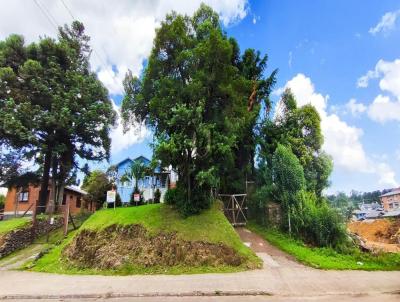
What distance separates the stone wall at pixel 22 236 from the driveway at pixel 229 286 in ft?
25.9

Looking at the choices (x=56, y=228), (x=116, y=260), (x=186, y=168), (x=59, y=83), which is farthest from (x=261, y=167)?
(x=59, y=83)

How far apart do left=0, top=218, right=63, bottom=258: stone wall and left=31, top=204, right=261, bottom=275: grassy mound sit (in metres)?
4.93

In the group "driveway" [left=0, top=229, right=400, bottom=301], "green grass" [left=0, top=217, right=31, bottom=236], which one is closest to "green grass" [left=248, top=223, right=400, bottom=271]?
"driveway" [left=0, top=229, right=400, bottom=301]

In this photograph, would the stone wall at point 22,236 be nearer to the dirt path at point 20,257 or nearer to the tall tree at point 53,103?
the dirt path at point 20,257

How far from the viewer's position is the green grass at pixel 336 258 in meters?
13.3

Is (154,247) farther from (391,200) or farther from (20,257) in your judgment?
(391,200)

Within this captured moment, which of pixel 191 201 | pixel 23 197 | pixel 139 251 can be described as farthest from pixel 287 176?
pixel 23 197

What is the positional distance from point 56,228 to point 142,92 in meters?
13.8

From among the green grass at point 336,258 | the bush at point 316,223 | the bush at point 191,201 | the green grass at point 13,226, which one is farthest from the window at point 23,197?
the bush at point 316,223

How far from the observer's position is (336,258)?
47.8 ft

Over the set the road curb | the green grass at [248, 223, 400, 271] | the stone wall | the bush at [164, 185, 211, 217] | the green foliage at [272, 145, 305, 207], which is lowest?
the road curb

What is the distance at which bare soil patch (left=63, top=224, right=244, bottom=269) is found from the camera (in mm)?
14320

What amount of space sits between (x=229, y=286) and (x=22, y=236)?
18269mm

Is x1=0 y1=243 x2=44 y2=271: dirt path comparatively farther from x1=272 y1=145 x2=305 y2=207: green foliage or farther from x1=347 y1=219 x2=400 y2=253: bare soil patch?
x1=347 y1=219 x2=400 y2=253: bare soil patch
